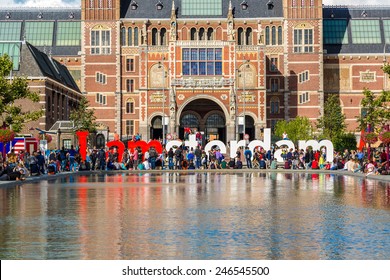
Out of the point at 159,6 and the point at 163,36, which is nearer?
the point at 163,36

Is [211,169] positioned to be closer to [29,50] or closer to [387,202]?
[29,50]

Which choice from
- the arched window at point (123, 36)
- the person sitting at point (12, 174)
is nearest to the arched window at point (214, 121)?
the arched window at point (123, 36)

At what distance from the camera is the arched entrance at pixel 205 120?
9888 centimetres

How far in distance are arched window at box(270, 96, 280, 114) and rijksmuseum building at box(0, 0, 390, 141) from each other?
0.12 m

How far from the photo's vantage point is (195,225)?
61.8 ft

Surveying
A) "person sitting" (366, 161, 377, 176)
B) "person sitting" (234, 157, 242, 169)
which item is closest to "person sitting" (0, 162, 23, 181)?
"person sitting" (366, 161, 377, 176)

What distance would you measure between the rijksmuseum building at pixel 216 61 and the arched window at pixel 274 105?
4.7 inches

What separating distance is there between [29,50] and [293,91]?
35.8 meters

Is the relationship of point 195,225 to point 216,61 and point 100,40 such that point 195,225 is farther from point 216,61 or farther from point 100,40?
point 100,40

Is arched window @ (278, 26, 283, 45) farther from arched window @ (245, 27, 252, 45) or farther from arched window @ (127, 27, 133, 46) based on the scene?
arched window @ (127, 27, 133, 46)

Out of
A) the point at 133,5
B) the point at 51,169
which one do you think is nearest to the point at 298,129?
the point at 133,5

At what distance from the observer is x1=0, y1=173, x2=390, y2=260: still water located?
47.9 feet

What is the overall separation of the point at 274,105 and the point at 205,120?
852 centimetres

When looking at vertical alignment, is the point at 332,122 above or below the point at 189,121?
below
